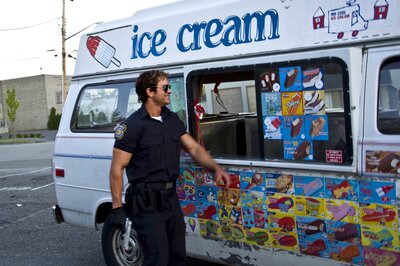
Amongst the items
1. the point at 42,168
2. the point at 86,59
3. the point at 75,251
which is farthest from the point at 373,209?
the point at 42,168

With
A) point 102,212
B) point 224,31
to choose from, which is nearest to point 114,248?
point 102,212

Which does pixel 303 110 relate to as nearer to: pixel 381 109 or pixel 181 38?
pixel 381 109

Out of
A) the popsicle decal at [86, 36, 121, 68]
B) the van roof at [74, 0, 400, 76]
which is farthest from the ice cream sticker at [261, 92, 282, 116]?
the popsicle decal at [86, 36, 121, 68]

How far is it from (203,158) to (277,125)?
62cm

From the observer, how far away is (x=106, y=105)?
4691mm

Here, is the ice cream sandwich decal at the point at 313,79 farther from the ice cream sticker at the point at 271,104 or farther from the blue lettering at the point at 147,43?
the blue lettering at the point at 147,43

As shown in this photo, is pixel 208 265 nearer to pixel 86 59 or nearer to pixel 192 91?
pixel 192 91

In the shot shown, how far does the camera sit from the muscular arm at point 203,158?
3.45m

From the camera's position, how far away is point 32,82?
157 feet

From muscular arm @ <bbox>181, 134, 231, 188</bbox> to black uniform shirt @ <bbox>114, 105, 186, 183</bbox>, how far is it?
15 centimetres

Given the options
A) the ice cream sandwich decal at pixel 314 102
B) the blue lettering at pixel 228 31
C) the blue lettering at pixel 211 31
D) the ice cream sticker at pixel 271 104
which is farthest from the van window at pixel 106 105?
the ice cream sandwich decal at pixel 314 102

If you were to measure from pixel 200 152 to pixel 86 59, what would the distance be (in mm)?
1968

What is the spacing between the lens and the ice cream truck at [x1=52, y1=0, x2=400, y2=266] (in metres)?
2.94

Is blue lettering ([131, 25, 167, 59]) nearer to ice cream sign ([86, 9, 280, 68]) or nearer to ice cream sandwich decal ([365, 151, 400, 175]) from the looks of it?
ice cream sign ([86, 9, 280, 68])
